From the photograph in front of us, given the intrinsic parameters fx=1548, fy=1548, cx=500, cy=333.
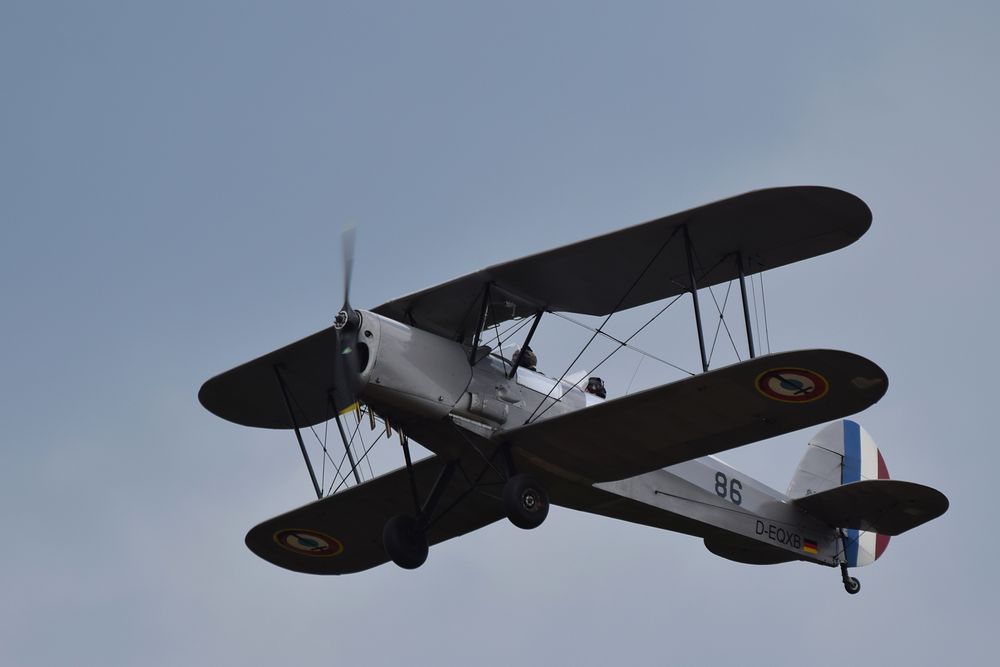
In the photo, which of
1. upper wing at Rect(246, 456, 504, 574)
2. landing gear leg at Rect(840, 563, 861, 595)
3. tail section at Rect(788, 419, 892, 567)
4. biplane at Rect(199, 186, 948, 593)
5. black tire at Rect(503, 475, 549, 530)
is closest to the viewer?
biplane at Rect(199, 186, 948, 593)

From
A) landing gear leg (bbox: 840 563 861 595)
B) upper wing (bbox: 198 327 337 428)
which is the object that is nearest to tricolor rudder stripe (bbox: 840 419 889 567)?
landing gear leg (bbox: 840 563 861 595)

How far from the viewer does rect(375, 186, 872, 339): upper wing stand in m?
14.2

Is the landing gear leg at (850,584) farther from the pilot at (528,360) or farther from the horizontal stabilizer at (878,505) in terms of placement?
the pilot at (528,360)

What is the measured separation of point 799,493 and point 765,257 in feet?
17.8

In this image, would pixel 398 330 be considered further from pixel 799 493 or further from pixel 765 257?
pixel 799 493

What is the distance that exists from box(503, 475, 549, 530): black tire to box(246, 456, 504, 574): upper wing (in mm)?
1411

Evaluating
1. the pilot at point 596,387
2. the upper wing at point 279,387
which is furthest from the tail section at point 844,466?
the upper wing at point 279,387

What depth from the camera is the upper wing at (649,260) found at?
46.6 ft

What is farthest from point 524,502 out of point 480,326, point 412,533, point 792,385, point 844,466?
point 844,466

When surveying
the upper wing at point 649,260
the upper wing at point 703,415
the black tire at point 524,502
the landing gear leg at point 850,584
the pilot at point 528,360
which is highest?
the upper wing at point 649,260

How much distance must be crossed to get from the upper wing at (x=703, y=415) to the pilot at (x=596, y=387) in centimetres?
100

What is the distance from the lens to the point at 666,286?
15359 mm

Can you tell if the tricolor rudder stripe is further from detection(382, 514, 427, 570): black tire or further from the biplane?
detection(382, 514, 427, 570): black tire

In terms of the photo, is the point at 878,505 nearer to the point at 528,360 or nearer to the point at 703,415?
the point at 703,415
